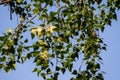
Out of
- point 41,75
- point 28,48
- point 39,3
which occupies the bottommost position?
point 41,75

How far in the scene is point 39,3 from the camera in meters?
7.08

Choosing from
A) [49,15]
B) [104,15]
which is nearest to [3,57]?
[49,15]

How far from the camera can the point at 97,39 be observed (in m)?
6.69

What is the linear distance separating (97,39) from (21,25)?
1517 millimetres

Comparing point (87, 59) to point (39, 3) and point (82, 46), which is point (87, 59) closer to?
point (82, 46)

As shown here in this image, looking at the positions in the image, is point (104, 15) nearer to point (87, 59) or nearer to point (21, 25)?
point (87, 59)

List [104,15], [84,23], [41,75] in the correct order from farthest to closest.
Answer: [104,15] → [84,23] → [41,75]

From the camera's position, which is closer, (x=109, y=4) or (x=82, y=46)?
(x=82, y=46)

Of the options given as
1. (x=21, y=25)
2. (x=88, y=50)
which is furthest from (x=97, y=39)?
(x=21, y=25)

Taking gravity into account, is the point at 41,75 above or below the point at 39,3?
below

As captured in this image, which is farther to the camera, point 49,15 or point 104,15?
point 104,15

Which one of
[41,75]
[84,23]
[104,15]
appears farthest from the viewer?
[104,15]

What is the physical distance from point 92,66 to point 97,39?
519 millimetres

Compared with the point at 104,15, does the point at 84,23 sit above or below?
below
